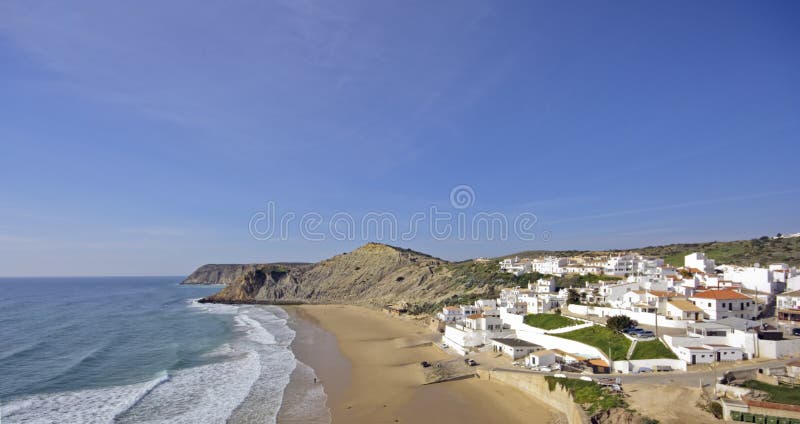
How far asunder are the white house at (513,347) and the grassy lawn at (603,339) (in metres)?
2.29

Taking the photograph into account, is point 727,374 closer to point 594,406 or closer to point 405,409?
point 594,406

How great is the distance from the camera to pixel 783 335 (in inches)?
1085

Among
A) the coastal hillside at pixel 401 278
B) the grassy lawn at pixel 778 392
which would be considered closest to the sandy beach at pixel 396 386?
the grassy lawn at pixel 778 392

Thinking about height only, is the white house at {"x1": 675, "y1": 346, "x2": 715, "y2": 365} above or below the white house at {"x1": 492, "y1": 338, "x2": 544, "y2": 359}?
above

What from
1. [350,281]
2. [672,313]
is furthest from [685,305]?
[350,281]

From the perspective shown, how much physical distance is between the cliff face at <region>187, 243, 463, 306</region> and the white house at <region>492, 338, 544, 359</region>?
156 feet

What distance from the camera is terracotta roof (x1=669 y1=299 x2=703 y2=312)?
31531 mm

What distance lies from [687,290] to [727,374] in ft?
55.9

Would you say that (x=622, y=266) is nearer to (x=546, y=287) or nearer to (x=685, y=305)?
(x=546, y=287)

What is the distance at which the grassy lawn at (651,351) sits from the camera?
25.8 m

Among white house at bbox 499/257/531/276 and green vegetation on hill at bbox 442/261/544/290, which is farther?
white house at bbox 499/257/531/276

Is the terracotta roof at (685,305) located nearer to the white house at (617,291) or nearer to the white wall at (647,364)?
the white house at (617,291)

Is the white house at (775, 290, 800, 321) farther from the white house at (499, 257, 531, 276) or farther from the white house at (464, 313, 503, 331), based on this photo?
the white house at (499, 257, 531, 276)

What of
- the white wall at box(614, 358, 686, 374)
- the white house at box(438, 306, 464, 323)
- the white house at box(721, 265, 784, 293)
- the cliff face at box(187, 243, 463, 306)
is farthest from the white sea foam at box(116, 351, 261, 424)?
the cliff face at box(187, 243, 463, 306)
